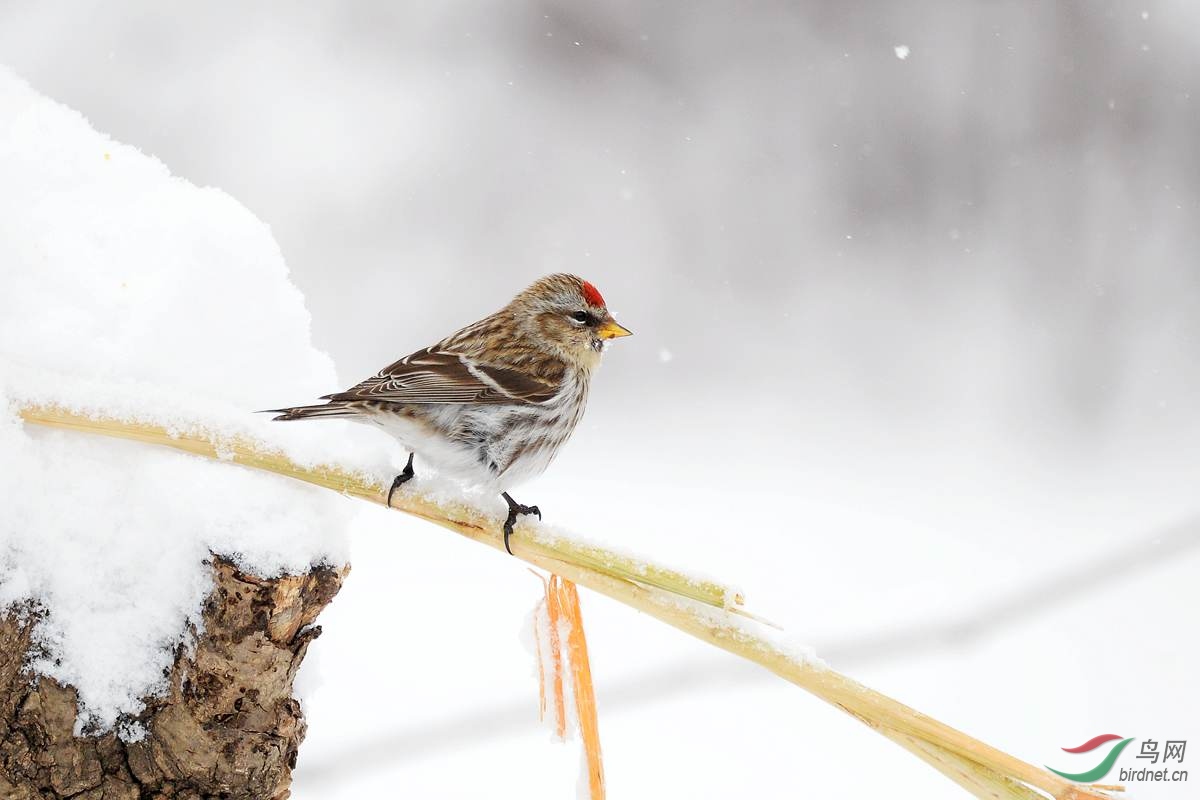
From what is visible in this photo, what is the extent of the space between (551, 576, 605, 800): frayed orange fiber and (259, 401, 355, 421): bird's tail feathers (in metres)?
0.46

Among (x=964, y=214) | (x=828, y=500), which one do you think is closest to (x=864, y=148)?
(x=964, y=214)

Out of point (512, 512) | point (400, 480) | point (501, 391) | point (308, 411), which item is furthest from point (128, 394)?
point (501, 391)

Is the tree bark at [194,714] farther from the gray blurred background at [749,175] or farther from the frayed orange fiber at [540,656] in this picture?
the gray blurred background at [749,175]

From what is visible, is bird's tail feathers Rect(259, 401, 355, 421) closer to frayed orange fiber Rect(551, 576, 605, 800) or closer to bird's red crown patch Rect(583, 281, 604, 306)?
frayed orange fiber Rect(551, 576, 605, 800)

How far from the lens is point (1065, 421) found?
5.86 m

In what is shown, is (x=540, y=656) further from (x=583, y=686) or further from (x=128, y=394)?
(x=128, y=394)

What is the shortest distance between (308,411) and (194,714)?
47 centimetres

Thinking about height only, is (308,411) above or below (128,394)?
above

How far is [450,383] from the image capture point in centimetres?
225

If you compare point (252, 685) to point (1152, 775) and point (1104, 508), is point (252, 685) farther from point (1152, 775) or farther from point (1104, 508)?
point (1104, 508)

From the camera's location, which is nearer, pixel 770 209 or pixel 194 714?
pixel 194 714

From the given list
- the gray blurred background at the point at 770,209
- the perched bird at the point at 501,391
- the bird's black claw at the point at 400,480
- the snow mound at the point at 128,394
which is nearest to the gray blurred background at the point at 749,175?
the gray blurred background at the point at 770,209

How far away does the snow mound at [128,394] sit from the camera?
1413mm

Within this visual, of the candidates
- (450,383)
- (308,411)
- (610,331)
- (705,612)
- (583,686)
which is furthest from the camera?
(610,331)
